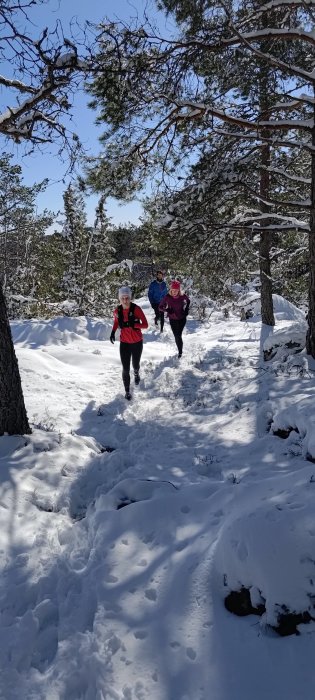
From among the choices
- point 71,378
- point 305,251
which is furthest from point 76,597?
point 305,251

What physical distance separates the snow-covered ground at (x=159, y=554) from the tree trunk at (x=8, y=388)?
0.26 meters

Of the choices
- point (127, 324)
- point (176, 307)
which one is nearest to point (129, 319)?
point (127, 324)

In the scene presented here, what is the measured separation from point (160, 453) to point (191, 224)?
17.7ft

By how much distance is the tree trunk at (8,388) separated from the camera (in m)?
4.95

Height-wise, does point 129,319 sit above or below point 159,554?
above

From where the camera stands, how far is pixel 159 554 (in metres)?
3.09

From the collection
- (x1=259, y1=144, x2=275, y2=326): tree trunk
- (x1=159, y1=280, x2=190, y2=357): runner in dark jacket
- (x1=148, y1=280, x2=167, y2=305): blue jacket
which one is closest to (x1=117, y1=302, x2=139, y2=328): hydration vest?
(x1=159, y1=280, x2=190, y2=357): runner in dark jacket

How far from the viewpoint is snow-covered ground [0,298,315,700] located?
223 cm

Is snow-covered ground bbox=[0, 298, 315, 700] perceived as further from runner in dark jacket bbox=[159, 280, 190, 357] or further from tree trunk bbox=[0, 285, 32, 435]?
runner in dark jacket bbox=[159, 280, 190, 357]

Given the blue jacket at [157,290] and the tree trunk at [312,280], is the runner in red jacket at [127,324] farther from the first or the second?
the blue jacket at [157,290]

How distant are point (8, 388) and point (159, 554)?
116 inches

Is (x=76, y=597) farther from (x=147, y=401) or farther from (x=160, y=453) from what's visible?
(x=147, y=401)

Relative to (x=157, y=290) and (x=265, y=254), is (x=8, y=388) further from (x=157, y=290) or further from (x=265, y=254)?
(x=157, y=290)

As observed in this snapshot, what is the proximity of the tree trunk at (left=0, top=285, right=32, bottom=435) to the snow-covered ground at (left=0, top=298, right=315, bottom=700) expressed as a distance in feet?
0.84
